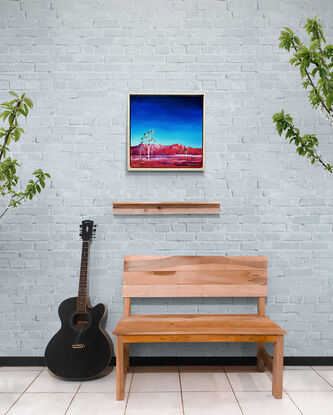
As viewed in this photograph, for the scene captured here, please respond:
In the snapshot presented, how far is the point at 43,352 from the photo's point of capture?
9.20ft

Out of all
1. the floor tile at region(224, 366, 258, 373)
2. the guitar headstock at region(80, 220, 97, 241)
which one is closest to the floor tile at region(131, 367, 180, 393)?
the floor tile at region(224, 366, 258, 373)

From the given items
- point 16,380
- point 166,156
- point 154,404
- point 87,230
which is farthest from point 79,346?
point 166,156

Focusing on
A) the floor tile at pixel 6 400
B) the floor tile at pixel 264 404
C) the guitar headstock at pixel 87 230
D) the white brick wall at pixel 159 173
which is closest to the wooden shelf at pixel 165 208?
the white brick wall at pixel 159 173

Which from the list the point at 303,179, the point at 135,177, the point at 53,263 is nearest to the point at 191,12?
the point at 135,177

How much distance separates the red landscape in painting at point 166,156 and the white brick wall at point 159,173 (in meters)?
0.08

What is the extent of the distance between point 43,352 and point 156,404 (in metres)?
1.04

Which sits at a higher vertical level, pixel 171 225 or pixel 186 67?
pixel 186 67

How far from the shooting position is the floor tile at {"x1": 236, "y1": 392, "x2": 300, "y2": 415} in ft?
7.06

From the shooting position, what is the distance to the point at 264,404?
2.23 meters

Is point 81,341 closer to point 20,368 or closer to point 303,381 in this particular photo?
point 20,368

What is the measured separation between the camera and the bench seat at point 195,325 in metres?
2.29

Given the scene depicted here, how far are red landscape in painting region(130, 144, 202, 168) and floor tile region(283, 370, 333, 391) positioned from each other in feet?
5.38

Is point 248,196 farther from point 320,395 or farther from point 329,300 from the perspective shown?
point 320,395

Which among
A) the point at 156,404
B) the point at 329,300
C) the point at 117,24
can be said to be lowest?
the point at 156,404
